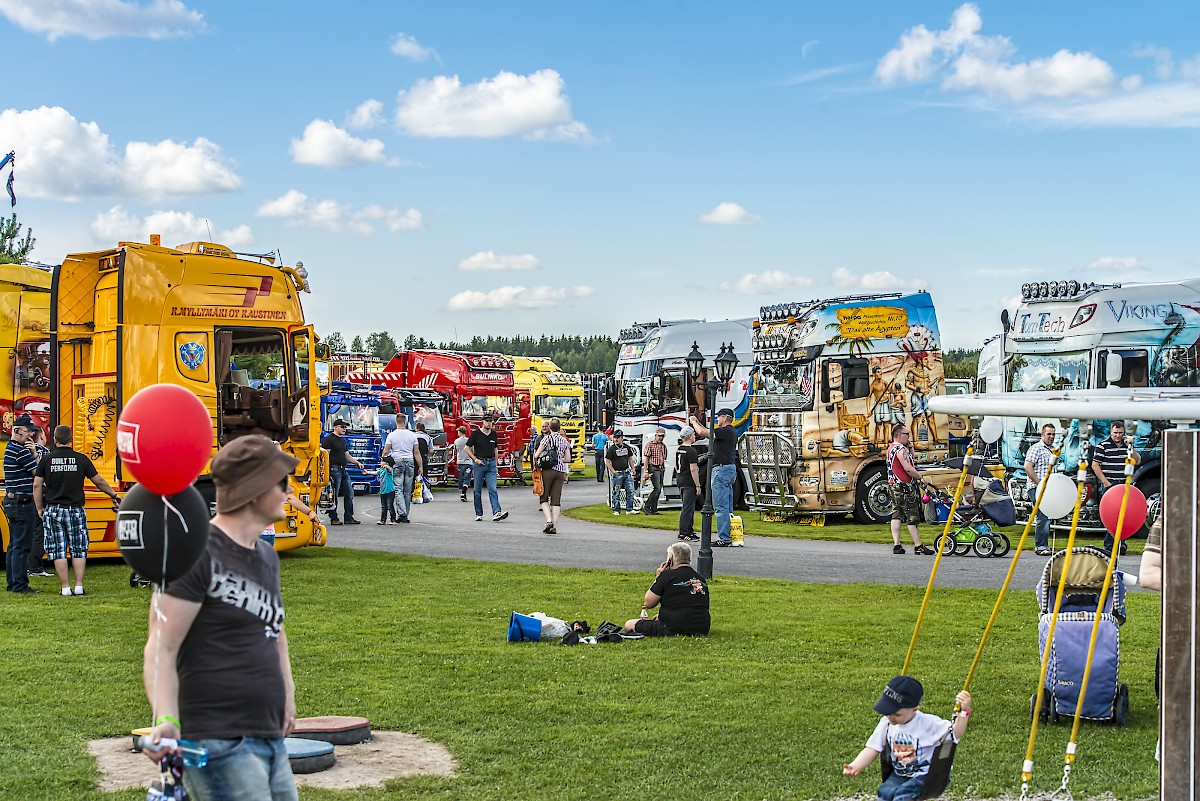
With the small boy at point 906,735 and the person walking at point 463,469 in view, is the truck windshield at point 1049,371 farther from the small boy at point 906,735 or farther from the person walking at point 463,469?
the small boy at point 906,735

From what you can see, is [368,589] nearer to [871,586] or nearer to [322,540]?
[322,540]

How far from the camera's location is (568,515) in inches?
1128

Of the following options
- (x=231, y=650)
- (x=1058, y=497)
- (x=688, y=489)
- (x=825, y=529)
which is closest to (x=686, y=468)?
(x=688, y=489)

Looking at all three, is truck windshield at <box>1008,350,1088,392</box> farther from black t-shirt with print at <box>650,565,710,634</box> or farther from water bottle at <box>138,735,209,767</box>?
water bottle at <box>138,735,209,767</box>

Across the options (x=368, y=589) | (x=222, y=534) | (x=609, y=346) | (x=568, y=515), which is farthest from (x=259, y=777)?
(x=609, y=346)

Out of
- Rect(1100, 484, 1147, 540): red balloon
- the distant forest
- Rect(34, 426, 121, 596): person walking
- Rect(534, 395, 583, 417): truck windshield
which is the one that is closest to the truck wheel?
Rect(34, 426, 121, 596): person walking

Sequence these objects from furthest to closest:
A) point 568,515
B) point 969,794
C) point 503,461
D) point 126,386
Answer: point 503,461 < point 568,515 < point 126,386 < point 969,794

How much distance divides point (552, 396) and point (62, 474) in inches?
1287

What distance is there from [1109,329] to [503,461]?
21276 mm

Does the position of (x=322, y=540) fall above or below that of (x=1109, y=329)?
below

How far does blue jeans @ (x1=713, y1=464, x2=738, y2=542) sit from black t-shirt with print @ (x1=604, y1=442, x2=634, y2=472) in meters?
5.98

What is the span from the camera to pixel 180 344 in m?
17.5

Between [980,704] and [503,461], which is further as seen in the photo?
[503,461]

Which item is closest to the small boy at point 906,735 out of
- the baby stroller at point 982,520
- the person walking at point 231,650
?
the person walking at point 231,650
